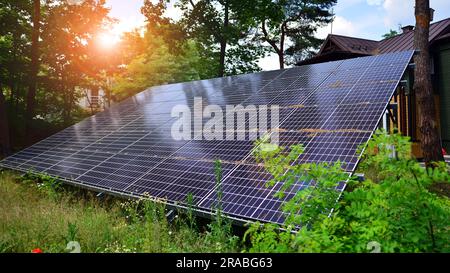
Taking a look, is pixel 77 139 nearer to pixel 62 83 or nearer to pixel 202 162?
pixel 202 162

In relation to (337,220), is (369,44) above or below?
above

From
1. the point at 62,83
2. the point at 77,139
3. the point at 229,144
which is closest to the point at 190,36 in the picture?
the point at 62,83

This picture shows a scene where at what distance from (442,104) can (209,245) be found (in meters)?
19.1

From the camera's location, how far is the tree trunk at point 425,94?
10.2m

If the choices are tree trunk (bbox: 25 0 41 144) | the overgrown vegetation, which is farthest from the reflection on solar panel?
tree trunk (bbox: 25 0 41 144)

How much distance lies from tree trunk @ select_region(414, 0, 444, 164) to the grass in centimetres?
809

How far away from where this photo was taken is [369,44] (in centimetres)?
2345

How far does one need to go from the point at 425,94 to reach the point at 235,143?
708cm

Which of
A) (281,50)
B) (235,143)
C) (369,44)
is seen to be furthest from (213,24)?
(235,143)

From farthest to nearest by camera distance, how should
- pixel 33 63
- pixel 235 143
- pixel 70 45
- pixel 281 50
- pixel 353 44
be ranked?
pixel 281 50 < pixel 70 45 < pixel 353 44 < pixel 33 63 < pixel 235 143

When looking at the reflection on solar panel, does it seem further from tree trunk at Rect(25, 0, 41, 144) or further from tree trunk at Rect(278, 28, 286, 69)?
tree trunk at Rect(278, 28, 286, 69)

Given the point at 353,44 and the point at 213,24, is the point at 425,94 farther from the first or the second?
the point at 213,24

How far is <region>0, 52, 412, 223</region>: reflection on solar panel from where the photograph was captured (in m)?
5.29
